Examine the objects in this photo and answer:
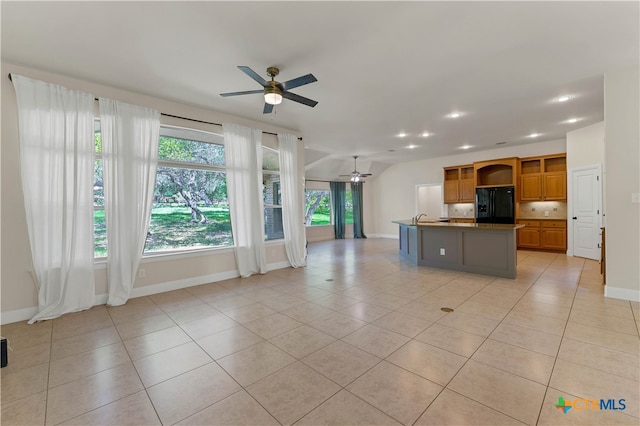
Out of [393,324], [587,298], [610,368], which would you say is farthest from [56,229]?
[587,298]

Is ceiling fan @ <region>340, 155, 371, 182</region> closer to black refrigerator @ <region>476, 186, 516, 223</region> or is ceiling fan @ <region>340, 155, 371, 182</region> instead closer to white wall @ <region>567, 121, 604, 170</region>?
black refrigerator @ <region>476, 186, 516, 223</region>

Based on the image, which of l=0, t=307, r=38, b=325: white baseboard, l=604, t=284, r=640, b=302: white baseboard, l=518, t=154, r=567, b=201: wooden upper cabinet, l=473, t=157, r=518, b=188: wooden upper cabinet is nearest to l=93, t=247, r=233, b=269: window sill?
l=0, t=307, r=38, b=325: white baseboard

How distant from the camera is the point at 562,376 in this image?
200cm

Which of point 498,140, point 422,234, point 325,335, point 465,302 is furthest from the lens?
point 498,140

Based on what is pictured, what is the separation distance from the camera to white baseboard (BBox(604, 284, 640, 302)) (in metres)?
3.45

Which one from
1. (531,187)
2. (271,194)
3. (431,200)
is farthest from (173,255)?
(431,200)

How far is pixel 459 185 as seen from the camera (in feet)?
28.5

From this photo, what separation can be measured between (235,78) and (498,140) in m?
6.72

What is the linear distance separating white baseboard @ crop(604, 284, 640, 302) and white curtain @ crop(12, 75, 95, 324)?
22.3 feet

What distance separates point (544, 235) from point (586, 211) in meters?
1.21

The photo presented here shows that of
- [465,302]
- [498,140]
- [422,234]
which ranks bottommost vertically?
[465,302]

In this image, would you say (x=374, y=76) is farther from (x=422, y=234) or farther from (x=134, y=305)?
(x=134, y=305)

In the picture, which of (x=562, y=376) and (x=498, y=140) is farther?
(x=498, y=140)

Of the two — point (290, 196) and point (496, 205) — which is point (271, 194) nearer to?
point (290, 196)
